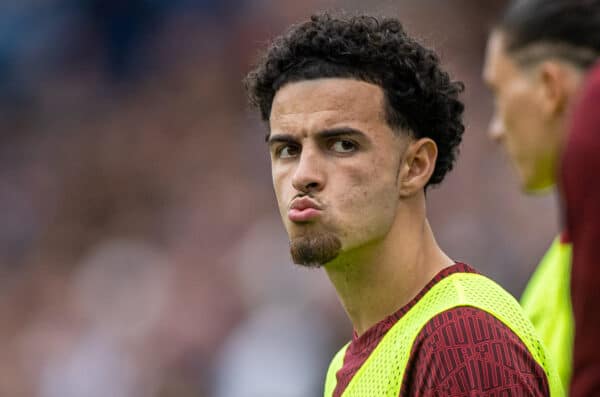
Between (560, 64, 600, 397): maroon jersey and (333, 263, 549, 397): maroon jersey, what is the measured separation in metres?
0.89

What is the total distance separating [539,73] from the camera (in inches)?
92.7

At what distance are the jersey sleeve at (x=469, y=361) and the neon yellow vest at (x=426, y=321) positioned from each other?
4 centimetres

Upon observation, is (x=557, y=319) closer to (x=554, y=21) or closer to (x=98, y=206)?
(x=554, y=21)

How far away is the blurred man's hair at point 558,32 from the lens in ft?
7.67

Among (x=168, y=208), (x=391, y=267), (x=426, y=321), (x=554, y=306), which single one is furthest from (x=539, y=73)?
(x=168, y=208)

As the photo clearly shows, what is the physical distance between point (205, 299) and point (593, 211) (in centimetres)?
723

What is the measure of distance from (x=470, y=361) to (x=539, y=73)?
1.00 m

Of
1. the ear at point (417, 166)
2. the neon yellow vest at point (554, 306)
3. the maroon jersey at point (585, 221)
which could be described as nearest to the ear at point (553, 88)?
the maroon jersey at point (585, 221)

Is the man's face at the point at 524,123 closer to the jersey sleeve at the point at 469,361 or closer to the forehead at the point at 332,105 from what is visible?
the jersey sleeve at the point at 469,361

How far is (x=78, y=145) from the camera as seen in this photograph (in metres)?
11.0

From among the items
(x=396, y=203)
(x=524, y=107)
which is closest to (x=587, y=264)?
(x=524, y=107)

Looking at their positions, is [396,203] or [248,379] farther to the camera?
[248,379]

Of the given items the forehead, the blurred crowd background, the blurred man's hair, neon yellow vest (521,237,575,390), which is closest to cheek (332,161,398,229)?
the forehead

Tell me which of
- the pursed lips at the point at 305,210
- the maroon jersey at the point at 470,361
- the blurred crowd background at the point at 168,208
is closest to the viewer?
the maroon jersey at the point at 470,361
